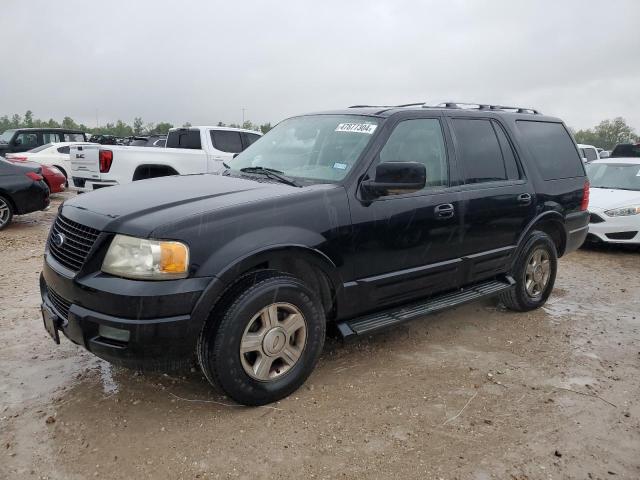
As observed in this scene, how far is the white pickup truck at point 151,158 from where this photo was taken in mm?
8961

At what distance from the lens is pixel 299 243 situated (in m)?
3.08

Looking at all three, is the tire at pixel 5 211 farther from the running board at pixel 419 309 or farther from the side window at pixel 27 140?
the side window at pixel 27 140

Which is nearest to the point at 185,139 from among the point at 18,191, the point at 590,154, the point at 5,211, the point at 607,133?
the point at 18,191

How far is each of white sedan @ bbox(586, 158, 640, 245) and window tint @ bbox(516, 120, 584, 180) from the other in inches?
120

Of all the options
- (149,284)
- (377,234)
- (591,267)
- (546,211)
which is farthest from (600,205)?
(149,284)

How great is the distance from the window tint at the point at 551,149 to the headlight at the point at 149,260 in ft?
11.5

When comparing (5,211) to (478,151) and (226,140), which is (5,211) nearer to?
(226,140)

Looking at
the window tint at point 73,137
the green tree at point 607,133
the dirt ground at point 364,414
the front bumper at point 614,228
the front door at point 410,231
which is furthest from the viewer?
the green tree at point 607,133

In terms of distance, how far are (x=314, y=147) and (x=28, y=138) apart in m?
17.2

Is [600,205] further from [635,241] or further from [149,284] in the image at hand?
[149,284]

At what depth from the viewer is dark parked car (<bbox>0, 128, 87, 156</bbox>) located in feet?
56.4

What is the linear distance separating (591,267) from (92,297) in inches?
260

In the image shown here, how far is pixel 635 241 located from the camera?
25.3 ft

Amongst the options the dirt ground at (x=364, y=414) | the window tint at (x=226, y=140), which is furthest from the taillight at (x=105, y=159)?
the dirt ground at (x=364, y=414)
